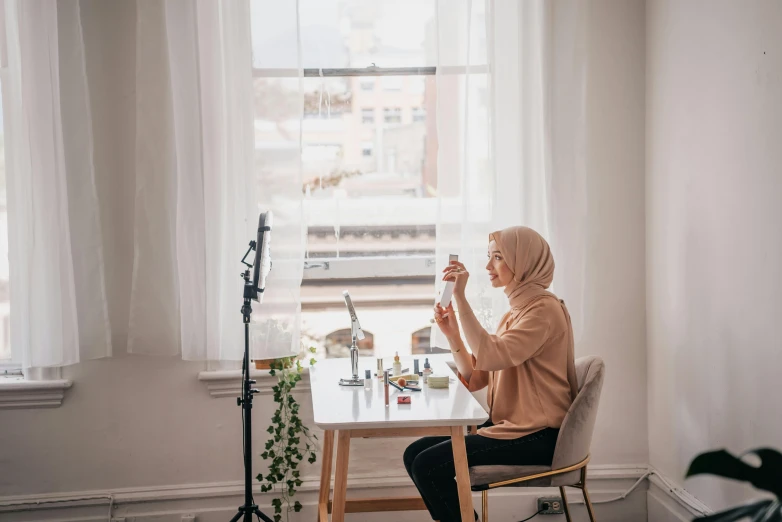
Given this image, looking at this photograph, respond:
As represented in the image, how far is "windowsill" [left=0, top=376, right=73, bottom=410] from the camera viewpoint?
2.85 metres

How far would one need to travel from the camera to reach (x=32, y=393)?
2869mm

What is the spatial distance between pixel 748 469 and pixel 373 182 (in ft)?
7.39

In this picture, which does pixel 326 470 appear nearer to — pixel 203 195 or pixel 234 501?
pixel 234 501

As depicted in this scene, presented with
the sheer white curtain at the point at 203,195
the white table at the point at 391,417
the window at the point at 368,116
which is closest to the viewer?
the white table at the point at 391,417

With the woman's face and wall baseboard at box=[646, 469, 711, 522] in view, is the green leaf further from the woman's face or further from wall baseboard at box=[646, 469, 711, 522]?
wall baseboard at box=[646, 469, 711, 522]

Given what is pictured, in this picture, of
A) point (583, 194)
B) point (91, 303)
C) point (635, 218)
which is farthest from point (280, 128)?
point (635, 218)

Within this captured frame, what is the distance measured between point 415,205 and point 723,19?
4.46 feet

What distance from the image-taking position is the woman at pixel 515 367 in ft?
7.39

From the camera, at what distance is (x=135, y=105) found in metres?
2.89

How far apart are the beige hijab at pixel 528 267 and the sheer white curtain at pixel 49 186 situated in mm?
1581

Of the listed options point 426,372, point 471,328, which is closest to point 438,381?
point 426,372

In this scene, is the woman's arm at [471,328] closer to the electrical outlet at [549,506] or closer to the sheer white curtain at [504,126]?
the sheer white curtain at [504,126]

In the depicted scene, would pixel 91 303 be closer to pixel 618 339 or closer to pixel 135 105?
pixel 135 105

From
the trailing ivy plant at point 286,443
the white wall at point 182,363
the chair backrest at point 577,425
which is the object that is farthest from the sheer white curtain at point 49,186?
the chair backrest at point 577,425
